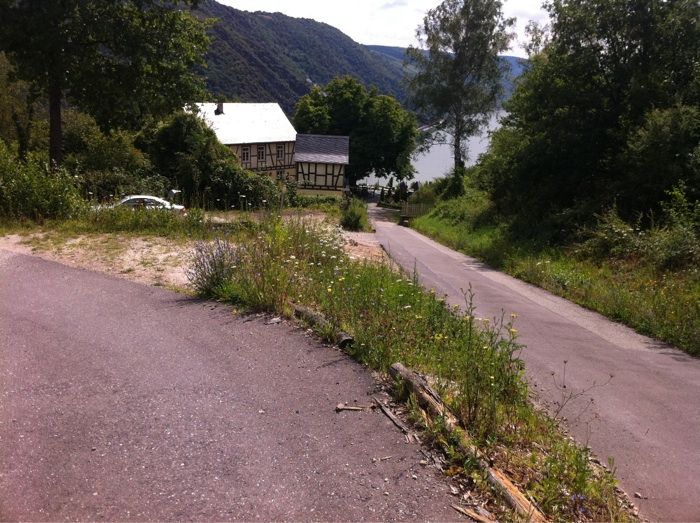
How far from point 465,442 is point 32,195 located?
11.7 meters

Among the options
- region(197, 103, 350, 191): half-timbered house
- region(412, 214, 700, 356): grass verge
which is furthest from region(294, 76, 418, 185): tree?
region(412, 214, 700, 356): grass verge

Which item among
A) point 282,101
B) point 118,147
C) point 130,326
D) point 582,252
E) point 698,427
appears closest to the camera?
point 698,427

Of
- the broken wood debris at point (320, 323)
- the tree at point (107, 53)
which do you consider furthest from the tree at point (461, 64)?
the broken wood debris at point (320, 323)

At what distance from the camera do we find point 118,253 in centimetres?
1039

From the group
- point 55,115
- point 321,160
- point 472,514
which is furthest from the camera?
point 321,160

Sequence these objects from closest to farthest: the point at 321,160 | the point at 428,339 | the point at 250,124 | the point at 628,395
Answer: the point at 628,395 < the point at 428,339 < the point at 250,124 < the point at 321,160

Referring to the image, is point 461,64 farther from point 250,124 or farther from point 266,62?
point 266,62

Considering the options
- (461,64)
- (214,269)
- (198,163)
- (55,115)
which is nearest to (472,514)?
(214,269)

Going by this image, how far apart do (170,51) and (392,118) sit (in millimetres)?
48933

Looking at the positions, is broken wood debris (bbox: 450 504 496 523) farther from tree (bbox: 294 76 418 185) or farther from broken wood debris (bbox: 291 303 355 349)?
tree (bbox: 294 76 418 185)

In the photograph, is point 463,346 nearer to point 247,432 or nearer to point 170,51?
point 247,432

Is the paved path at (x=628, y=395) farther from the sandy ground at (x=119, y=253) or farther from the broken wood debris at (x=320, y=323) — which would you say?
the sandy ground at (x=119, y=253)

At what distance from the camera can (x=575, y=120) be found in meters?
20.0

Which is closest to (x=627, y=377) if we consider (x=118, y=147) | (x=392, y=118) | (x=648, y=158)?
(x=648, y=158)
